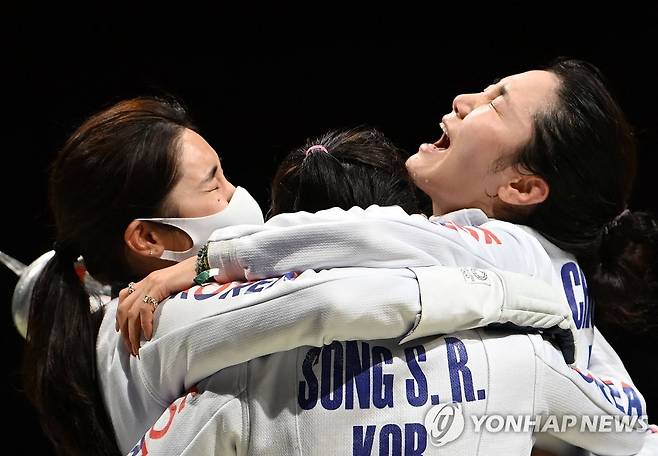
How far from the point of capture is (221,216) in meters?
1.39

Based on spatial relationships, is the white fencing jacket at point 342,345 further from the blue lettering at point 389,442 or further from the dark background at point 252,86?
the dark background at point 252,86

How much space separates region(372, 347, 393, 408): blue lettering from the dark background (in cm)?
118

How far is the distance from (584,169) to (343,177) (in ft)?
1.30

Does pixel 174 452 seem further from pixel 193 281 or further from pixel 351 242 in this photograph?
pixel 351 242

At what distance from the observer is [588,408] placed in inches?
46.7

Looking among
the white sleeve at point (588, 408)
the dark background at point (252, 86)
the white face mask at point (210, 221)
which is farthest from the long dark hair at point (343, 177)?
the dark background at point (252, 86)

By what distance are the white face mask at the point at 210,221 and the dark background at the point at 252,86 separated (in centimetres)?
82

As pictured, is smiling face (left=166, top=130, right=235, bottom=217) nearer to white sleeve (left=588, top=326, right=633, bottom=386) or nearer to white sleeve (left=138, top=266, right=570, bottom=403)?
white sleeve (left=138, top=266, right=570, bottom=403)

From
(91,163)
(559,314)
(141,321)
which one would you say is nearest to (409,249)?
(559,314)

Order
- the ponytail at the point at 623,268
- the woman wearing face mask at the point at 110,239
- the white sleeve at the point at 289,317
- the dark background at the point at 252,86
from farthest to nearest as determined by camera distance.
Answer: the dark background at the point at 252,86
the ponytail at the point at 623,268
the woman wearing face mask at the point at 110,239
the white sleeve at the point at 289,317

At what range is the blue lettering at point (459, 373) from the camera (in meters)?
1.14

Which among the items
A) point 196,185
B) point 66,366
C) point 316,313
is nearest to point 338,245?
point 316,313

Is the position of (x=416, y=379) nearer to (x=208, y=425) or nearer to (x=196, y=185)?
(x=208, y=425)

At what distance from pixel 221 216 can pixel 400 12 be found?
1065 mm
